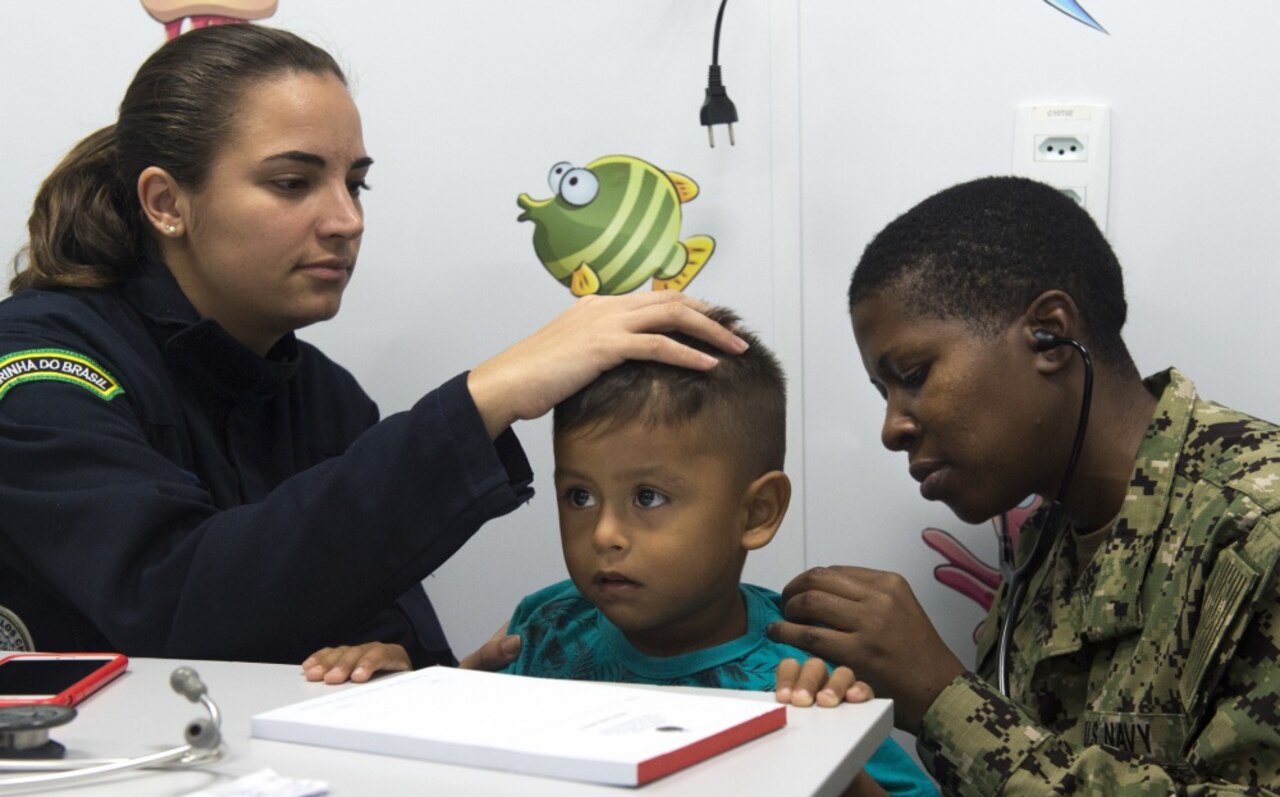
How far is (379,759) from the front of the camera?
2.98ft

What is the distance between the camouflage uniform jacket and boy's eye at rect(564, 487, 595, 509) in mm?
432

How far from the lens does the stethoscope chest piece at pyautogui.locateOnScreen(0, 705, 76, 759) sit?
0.91 m

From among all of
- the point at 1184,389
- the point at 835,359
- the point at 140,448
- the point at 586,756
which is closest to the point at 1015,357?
the point at 1184,389

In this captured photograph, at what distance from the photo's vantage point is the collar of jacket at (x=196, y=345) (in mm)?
1759

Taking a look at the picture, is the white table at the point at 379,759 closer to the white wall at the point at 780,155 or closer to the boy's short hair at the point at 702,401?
the boy's short hair at the point at 702,401

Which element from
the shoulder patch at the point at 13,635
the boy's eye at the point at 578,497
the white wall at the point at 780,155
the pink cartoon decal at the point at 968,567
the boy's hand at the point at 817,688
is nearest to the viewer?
the boy's hand at the point at 817,688

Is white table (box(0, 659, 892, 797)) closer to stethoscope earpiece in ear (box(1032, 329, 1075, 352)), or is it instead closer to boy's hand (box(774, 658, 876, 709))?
boy's hand (box(774, 658, 876, 709))

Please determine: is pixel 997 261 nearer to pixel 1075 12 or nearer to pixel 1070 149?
pixel 1070 149

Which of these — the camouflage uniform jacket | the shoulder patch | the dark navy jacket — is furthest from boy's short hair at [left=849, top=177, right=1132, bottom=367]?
the shoulder patch

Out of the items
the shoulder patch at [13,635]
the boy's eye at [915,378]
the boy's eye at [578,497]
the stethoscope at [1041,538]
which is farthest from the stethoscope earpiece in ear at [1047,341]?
the shoulder patch at [13,635]

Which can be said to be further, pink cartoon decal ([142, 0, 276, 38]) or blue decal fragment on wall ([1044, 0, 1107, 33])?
pink cartoon decal ([142, 0, 276, 38])

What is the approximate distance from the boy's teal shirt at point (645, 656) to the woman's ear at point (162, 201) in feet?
2.38

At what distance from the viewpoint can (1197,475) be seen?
4.80 ft

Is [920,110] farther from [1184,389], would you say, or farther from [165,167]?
[165,167]
